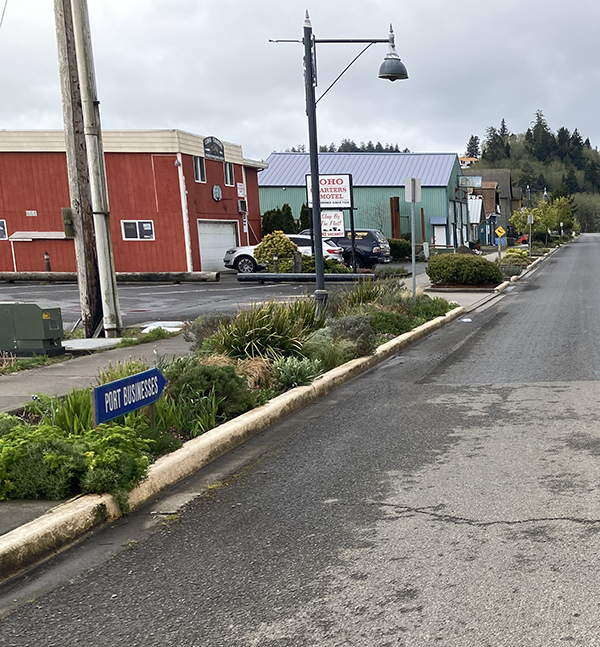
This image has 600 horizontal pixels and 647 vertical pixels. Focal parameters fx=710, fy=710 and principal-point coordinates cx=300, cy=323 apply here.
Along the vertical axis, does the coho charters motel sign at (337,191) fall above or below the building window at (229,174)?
below

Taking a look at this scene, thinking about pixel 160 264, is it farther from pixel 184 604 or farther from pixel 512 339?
pixel 184 604

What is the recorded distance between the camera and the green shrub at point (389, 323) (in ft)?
40.6

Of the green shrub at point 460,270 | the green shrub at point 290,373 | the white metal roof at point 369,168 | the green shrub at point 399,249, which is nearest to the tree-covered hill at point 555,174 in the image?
the white metal roof at point 369,168

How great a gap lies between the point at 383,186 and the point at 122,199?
31.4 m

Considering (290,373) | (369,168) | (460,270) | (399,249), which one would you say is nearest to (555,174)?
(369,168)

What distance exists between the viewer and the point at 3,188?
30.5 metres

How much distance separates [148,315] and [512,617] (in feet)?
47.0

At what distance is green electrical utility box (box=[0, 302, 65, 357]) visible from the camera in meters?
10.2

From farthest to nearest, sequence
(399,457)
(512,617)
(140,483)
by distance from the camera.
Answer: (399,457)
(140,483)
(512,617)

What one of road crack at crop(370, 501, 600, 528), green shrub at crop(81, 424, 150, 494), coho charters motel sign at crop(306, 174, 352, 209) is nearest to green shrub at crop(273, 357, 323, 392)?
green shrub at crop(81, 424, 150, 494)

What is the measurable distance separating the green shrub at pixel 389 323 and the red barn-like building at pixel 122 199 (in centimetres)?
1948

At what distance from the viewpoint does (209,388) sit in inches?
262

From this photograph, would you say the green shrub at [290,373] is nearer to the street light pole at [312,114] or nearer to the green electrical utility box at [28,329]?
the green electrical utility box at [28,329]

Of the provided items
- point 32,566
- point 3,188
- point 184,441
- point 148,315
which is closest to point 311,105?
point 148,315
